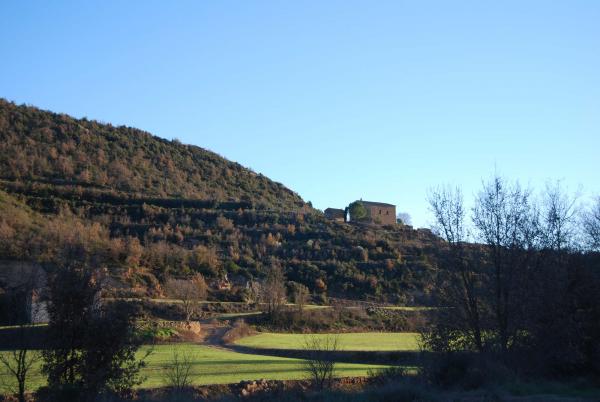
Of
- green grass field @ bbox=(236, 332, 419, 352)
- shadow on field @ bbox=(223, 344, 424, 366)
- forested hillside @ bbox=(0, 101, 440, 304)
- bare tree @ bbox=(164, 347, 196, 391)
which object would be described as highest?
forested hillside @ bbox=(0, 101, 440, 304)

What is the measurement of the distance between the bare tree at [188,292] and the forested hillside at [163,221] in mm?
2049

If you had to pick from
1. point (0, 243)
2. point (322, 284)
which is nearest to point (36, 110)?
point (0, 243)

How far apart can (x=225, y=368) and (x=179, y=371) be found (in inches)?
110

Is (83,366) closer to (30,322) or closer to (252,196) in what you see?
(30,322)

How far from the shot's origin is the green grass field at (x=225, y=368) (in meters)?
20.5

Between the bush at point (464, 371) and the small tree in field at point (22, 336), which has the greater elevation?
the small tree in field at point (22, 336)

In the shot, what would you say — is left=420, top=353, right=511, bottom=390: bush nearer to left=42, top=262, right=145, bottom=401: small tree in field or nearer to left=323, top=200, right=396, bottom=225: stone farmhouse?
left=42, top=262, right=145, bottom=401: small tree in field

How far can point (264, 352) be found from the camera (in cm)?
3103

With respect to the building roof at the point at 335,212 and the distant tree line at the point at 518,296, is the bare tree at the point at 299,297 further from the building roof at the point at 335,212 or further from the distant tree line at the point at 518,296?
the building roof at the point at 335,212

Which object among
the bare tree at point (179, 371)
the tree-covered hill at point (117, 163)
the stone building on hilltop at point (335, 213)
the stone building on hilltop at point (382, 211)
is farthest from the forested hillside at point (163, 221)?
the bare tree at point (179, 371)

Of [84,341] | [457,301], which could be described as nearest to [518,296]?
[457,301]

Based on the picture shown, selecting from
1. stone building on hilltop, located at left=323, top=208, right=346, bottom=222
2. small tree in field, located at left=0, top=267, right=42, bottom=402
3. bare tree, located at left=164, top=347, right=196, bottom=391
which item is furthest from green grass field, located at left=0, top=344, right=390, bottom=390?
stone building on hilltop, located at left=323, top=208, right=346, bottom=222

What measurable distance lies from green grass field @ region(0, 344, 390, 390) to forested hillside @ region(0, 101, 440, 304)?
15589 millimetres

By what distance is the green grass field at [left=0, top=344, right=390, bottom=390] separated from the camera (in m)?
20.5
